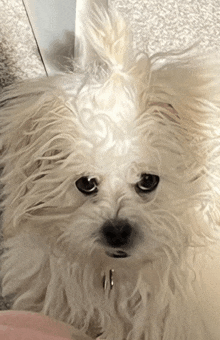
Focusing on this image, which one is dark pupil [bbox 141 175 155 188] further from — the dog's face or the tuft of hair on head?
the tuft of hair on head

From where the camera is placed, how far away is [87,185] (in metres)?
0.76

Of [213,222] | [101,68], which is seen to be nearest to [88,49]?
[101,68]

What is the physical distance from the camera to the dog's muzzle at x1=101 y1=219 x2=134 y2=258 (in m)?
0.72

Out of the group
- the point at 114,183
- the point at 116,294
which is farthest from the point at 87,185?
the point at 116,294

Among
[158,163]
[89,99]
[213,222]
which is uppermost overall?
[89,99]

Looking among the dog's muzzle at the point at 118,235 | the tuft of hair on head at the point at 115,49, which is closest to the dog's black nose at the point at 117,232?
the dog's muzzle at the point at 118,235

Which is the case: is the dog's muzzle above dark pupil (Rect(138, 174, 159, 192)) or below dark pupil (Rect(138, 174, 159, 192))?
below

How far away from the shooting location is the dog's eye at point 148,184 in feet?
2.51

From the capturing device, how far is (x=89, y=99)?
75 cm

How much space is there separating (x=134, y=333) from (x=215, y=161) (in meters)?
0.30

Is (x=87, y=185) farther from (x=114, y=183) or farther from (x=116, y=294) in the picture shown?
(x=116, y=294)

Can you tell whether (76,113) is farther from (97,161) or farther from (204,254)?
(204,254)

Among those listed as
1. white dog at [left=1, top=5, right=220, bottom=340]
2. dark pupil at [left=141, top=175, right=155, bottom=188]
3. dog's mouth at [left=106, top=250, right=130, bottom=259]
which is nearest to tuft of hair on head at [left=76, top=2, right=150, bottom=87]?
white dog at [left=1, top=5, right=220, bottom=340]

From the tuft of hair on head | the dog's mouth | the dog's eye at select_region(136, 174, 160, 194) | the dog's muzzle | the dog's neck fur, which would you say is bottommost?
the dog's neck fur
